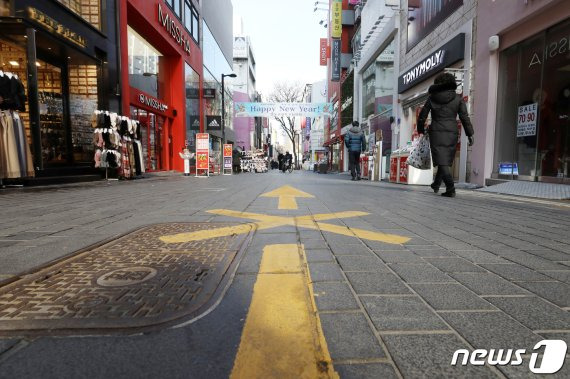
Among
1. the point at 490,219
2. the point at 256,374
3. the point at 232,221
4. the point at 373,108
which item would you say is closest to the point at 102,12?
the point at 232,221

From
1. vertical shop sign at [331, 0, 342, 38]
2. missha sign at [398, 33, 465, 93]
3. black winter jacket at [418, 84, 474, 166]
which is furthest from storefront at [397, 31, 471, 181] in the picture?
vertical shop sign at [331, 0, 342, 38]

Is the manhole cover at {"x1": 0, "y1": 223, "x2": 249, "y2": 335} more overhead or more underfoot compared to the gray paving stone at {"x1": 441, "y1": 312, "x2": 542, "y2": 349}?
more overhead

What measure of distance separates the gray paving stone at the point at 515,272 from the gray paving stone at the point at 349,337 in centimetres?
102

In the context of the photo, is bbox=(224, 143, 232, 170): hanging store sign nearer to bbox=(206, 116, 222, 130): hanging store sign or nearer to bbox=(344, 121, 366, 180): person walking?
bbox=(206, 116, 222, 130): hanging store sign

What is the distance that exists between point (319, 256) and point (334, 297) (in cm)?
65

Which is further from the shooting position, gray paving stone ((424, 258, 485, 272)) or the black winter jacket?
the black winter jacket

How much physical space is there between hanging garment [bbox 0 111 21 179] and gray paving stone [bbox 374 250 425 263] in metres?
7.59

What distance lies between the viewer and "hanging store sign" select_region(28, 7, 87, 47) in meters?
8.24

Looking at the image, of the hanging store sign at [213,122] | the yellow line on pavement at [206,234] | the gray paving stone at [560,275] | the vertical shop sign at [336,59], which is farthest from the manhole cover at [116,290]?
the vertical shop sign at [336,59]

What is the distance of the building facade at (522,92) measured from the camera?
24.2ft

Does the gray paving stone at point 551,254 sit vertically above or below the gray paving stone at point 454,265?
below

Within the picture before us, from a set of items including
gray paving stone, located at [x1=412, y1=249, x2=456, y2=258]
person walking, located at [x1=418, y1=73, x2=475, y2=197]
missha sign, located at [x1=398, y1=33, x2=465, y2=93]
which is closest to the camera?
gray paving stone, located at [x1=412, y1=249, x2=456, y2=258]

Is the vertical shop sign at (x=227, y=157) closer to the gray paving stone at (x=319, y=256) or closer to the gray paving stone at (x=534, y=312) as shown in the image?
the gray paving stone at (x=319, y=256)

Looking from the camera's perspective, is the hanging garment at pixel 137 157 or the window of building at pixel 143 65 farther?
the window of building at pixel 143 65
